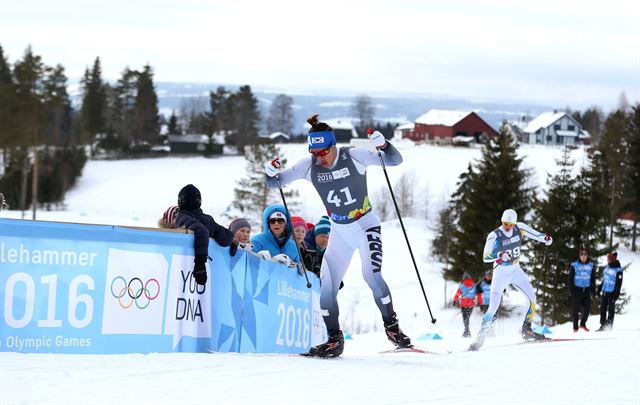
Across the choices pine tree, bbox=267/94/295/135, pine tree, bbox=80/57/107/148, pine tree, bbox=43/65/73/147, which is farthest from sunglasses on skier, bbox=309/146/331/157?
pine tree, bbox=267/94/295/135

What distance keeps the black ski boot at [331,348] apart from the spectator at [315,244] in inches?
134

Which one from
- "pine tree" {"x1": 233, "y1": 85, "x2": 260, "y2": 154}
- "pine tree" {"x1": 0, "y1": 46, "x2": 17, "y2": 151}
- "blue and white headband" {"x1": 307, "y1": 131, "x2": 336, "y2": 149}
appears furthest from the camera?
"pine tree" {"x1": 233, "y1": 85, "x2": 260, "y2": 154}

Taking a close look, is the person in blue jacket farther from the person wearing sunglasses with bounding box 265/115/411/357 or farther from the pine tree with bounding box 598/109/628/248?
the pine tree with bounding box 598/109/628/248

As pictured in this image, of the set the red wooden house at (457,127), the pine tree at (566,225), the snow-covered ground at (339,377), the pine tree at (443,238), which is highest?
the red wooden house at (457,127)

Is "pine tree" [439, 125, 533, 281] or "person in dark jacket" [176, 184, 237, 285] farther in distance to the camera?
"pine tree" [439, 125, 533, 281]

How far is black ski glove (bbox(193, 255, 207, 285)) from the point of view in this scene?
7.96 metres

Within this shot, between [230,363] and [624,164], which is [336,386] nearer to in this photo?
[230,363]

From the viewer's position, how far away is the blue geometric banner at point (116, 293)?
6.59m

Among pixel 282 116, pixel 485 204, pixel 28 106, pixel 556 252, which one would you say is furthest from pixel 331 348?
pixel 282 116

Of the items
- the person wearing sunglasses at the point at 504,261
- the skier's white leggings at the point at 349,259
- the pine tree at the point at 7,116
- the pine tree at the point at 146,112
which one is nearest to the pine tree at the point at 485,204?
the person wearing sunglasses at the point at 504,261

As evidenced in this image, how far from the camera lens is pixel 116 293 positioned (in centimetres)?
724

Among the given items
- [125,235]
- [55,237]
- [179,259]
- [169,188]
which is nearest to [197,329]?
[179,259]

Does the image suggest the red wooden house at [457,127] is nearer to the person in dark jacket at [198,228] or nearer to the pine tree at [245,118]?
Result: the pine tree at [245,118]

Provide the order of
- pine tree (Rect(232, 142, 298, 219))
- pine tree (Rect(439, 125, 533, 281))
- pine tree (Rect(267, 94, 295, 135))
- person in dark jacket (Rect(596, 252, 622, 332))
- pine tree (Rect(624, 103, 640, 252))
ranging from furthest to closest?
pine tree (Rect(267, 94, 295, 135)), pine tree (Rect(232, 142, 298, 219)), pine tree (Rect(624, 103, 640, 252)), pine tree (Rect(439, 125, 533, 281)), person in dark jacket (Rect(596, 252, 622, 332))
